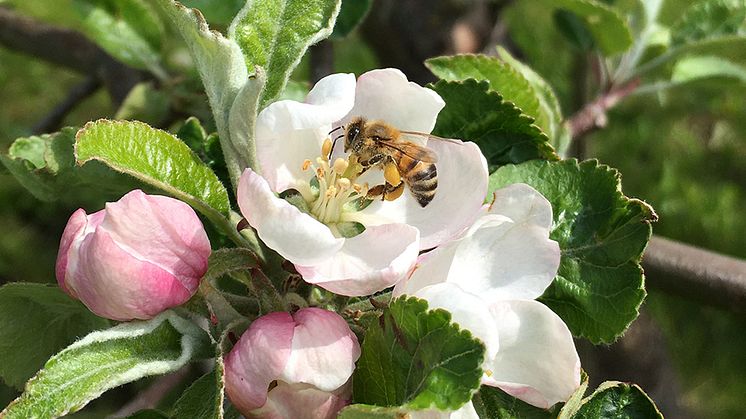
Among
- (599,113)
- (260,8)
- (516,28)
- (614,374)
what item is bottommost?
(614,374)

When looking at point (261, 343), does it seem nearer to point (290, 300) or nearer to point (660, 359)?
point (290, 300)

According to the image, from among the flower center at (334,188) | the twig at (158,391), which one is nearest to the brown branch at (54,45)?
the twig at (158,391)

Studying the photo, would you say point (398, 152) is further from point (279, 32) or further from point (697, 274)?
point (697, 274)

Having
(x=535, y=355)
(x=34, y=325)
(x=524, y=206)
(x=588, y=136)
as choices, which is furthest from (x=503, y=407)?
(x=588, y=136)

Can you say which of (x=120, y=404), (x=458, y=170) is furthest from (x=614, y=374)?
(x=458, y=170)

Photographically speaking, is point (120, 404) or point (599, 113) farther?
point (120, 404)

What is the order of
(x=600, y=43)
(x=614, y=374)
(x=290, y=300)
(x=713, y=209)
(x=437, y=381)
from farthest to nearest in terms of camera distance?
(x=713, y=209)
(x=614, y=374)
(x=600, y=43)
(x=290, y=300)
(x=437, y=381)

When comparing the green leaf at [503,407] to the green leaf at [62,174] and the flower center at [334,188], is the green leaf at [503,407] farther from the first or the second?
the green leaf at [62,174]
